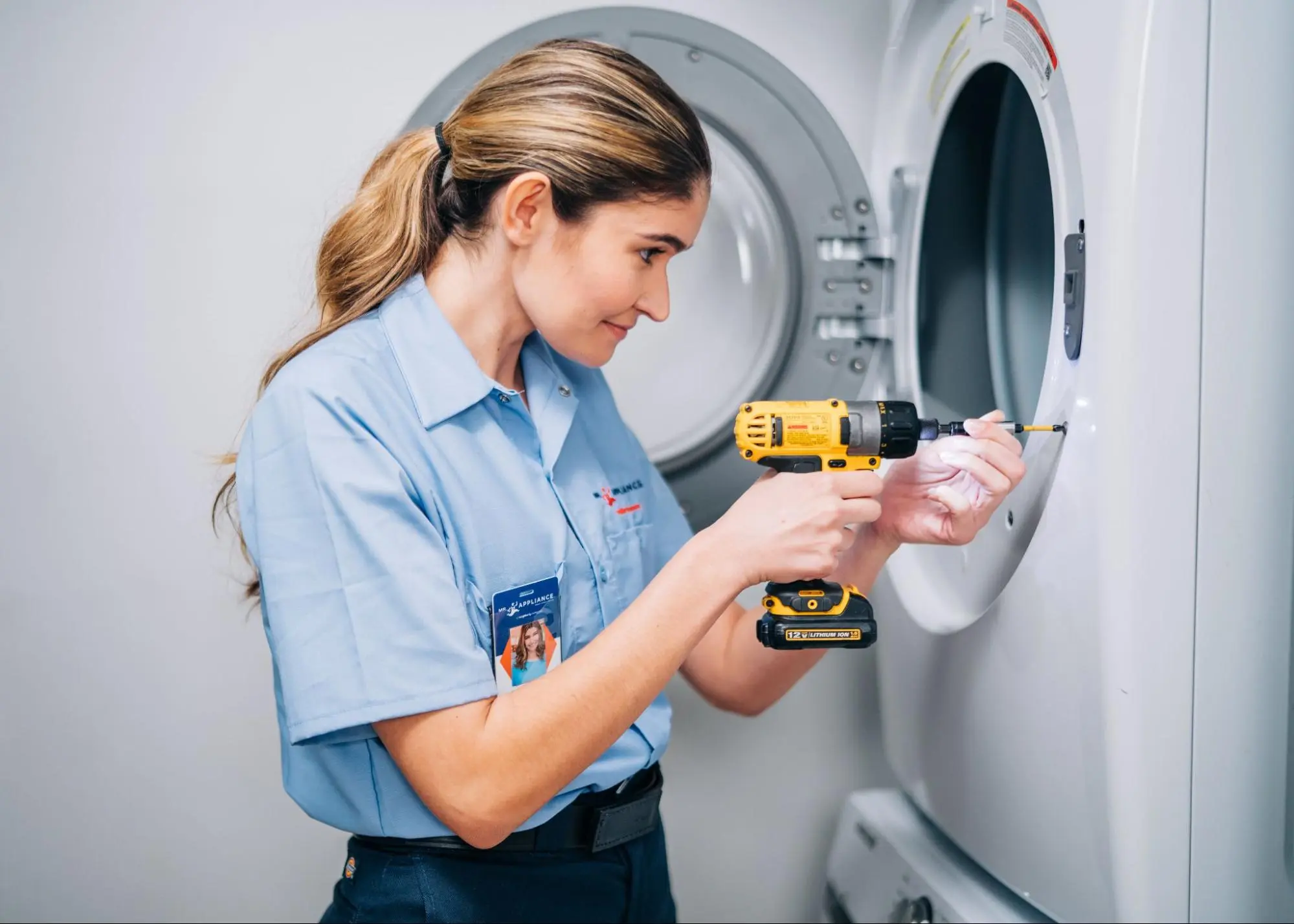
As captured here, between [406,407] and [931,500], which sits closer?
[406,407]

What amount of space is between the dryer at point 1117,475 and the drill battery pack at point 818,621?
19cm

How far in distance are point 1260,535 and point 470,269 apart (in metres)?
0.91

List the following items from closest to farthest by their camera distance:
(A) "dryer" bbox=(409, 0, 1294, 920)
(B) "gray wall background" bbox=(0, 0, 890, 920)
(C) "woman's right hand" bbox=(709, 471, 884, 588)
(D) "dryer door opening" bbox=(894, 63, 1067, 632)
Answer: (A) "dryer" bbox=(409, 0, 1294, 920)
(C) "woman's right hand" bbox=(709, 471, 884, 588)
(D) "dryer door opening" bbox=(894, 63, 1067, 632)
(B) "gray wall background" bbox=(0, 0, 890, 920)

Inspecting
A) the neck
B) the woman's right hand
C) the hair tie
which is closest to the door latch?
the woman's right hand

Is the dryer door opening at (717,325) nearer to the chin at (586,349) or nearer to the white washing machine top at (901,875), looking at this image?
the chin at (586,349)

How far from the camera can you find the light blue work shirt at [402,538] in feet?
3.40

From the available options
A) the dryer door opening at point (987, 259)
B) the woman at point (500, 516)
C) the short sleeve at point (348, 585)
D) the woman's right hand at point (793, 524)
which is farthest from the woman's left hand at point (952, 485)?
the short sleeve at point (348, 585)

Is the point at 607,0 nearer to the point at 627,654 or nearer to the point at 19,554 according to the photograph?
the point at 627,654

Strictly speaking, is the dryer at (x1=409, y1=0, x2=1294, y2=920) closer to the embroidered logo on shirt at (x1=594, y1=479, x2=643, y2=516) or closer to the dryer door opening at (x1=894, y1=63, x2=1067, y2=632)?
the dryer door opening at (x1=894, y1=63, x2=1067, y2=632)

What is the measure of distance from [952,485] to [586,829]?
614 millimetres

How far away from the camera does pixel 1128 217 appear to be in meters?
1.00

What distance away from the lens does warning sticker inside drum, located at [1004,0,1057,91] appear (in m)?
1.14

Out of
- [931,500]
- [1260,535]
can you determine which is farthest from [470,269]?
[1260,535]

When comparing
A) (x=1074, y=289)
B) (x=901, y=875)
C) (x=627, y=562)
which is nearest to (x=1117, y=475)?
(x=1074, y=289)
